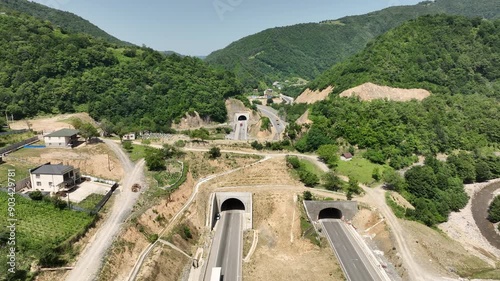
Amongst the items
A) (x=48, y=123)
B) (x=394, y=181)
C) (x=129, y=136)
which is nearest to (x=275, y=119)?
(x=129, y=136)

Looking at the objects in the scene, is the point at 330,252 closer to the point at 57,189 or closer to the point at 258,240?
the point at 258,240

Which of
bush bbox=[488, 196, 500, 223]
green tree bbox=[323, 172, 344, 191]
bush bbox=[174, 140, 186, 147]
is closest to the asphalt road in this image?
green tree bbox=[323, 172, 344, 191]

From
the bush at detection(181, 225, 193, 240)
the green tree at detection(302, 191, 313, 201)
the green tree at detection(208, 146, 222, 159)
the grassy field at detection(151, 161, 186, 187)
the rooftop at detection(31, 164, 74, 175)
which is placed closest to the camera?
the rooftop at detection(31, 164, 74, 175)

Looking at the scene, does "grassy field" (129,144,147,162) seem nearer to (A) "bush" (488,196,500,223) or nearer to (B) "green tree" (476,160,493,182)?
(A) "bush" (488,196,500,223)

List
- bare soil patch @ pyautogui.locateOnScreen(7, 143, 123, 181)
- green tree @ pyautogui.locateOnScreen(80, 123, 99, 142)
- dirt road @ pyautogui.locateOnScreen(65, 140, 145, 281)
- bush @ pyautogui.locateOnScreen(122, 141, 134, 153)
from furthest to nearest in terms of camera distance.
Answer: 1. bush @ pyautogui.locateOnScreen(122, 141, 134, 153)
2. green tree @ pyautogui.locateOnScreen(80, 123, 99, 142)
3. bare soil patch @ pyautogui.locateOnScreen(7, 143, 123, 181)
4. dirt road @ pyautogui.locateOnScreen(65, 140, 145, 281)

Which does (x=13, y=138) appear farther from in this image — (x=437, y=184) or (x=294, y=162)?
(x=437, y=184)

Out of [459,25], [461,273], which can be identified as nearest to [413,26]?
[459,25]
